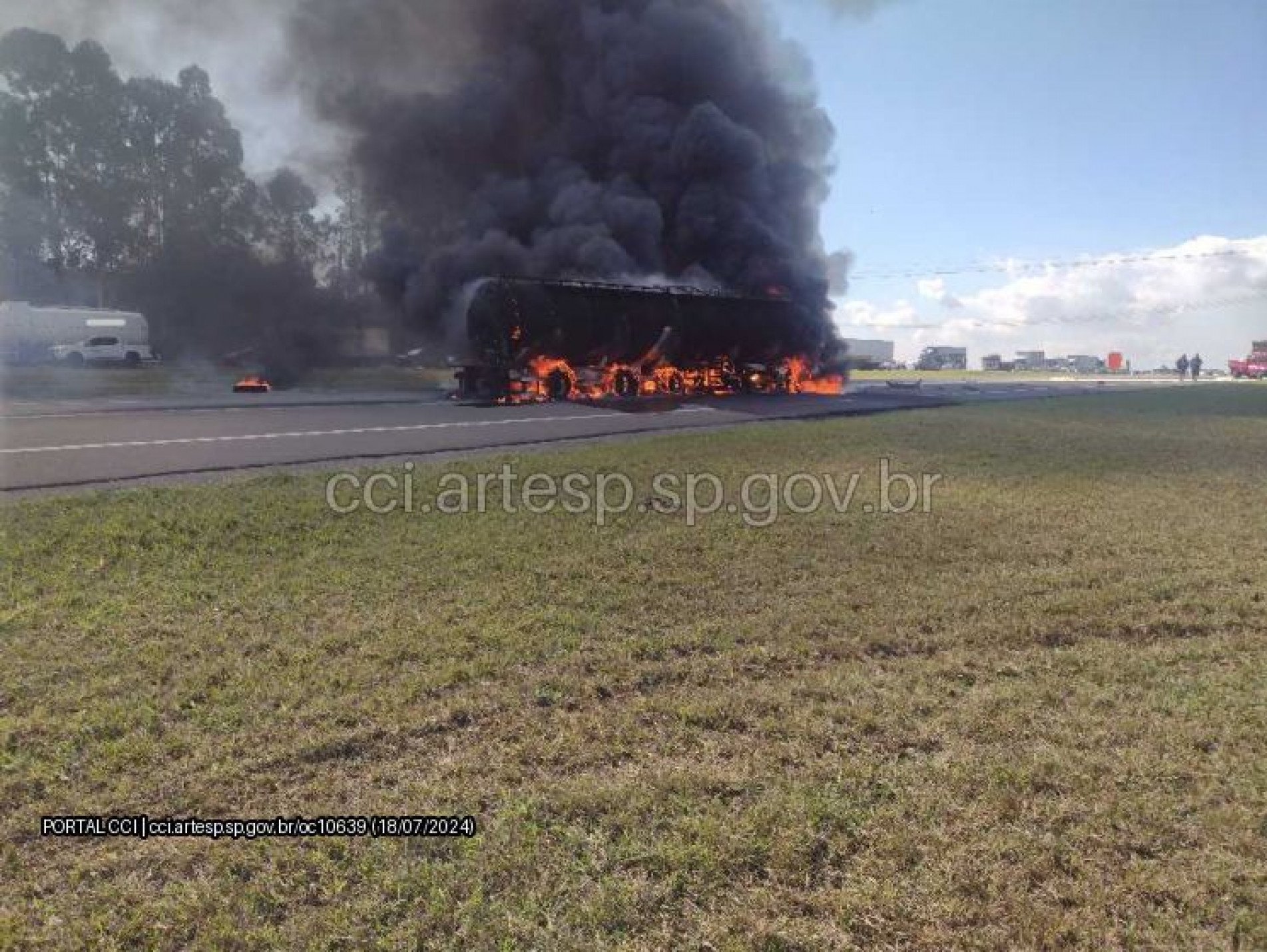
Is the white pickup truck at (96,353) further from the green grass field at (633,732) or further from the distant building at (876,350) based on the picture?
the distant building at (876,350)

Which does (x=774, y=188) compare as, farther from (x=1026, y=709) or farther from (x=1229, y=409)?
(x=1026, y=709)

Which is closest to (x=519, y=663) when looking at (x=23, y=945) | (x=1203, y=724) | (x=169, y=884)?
(x=169, y=884)

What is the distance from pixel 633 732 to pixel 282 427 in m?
12.6

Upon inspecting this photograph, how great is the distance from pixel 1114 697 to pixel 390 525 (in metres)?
5.62

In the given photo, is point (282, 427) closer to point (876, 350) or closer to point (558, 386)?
point (558, 386)

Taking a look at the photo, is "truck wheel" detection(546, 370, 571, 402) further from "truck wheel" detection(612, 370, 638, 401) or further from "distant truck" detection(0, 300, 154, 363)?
"distant truck" detection(0, 300, 154, 363)

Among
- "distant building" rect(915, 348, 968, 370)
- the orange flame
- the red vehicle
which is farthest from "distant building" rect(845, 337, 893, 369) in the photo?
the orange flame

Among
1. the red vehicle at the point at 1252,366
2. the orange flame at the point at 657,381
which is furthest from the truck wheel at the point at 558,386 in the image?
the red vehicle at the point at 1252,366

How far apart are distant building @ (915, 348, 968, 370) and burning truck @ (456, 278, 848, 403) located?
64492mm

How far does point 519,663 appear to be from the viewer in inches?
165

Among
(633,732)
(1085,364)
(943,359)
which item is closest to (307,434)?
(633,732)

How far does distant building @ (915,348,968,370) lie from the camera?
92.4 m

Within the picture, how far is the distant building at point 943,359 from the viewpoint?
92375 millimetres

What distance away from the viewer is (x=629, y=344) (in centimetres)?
2566
